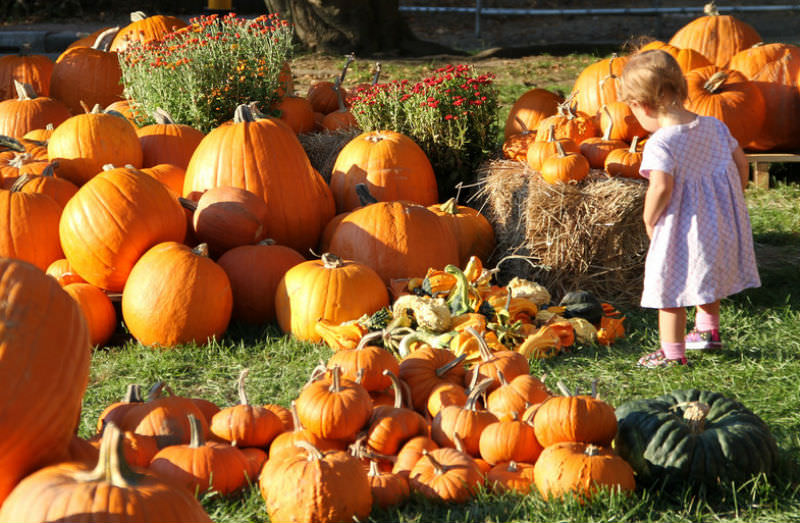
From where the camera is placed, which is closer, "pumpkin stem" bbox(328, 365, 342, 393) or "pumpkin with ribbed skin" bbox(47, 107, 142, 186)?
"pumpkin stem" bbox(328, 365, 342, 393)

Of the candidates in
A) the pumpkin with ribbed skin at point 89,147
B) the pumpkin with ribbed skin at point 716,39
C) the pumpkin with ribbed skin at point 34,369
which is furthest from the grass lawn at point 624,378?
the pumpkin with ribbed skin at point 716,39

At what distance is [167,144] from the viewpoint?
5934mm

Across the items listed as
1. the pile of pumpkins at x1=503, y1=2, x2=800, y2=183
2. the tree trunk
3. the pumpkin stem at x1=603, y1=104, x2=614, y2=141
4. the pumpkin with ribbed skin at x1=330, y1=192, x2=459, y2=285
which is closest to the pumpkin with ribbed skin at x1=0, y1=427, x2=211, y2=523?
the pumpkin with ribbed skin at x1=330, y1=192, x2=459, y2=285

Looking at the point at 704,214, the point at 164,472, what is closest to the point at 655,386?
the point at 704,214

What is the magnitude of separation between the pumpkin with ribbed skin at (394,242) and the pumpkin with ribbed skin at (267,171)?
1.28 ft

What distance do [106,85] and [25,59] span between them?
982 millimetres

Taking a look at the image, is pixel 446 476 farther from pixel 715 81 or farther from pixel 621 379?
pixel 715 81

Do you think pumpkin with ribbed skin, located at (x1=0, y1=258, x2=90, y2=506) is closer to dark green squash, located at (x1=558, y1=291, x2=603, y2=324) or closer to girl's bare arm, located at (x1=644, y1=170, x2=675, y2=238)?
girl's bare arm, located at (x1=644, y1=170, x2=675, y2=238)

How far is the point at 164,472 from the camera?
290 cm

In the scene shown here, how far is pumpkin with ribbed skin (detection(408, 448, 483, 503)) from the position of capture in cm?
291

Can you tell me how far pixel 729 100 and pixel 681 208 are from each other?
2.78m

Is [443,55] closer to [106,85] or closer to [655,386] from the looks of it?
[106,85]

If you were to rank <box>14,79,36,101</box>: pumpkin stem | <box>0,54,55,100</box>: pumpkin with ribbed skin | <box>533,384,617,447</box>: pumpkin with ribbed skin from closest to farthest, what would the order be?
<box>533,384,617,447</box>: pumpkin with ribbed skin < <box>14,79,36,101</box>: pumpkin stem < <box>0,54,55,100</box>: pumpkin with ribbed skin

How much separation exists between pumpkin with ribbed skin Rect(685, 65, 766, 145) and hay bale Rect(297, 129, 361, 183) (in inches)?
95.3
